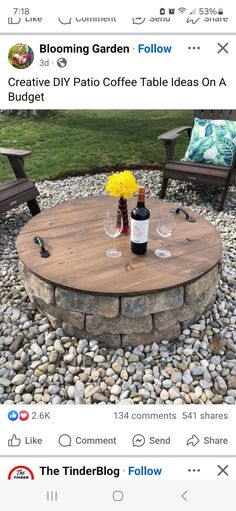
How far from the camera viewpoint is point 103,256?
7.70 ft

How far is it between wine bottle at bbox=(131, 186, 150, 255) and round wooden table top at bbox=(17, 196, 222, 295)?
6 cm

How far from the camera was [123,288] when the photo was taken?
6.64 ft

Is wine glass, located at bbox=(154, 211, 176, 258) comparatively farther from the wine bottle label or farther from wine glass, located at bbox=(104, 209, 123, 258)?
wine glass, located at bbox=(104, 209, 123, 258)

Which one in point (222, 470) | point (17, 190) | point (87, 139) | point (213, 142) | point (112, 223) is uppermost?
point (213, 142)

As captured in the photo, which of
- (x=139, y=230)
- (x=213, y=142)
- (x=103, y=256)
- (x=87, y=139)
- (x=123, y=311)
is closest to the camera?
(x=123, y=311)

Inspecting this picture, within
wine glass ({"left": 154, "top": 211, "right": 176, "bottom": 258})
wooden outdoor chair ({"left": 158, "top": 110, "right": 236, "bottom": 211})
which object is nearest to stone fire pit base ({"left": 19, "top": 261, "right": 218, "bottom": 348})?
wine glass ({"left": 154, "top": 211, "right": 176, "bottom": 258})

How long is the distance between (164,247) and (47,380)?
44.7 inches

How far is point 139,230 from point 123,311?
509 mm

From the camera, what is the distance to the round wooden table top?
2082mm

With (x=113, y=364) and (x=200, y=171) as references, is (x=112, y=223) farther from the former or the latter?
(x=200, y=171)
